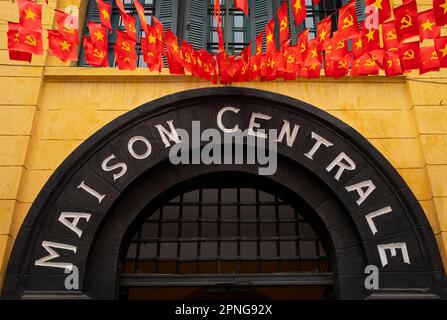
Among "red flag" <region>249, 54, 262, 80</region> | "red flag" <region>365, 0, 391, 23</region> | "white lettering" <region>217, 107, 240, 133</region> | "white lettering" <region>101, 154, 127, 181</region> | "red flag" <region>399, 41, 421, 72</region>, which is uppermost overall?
"red flag" <region>365, 0, 391, 23</region>

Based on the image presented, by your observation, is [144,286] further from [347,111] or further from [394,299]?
[347,111]

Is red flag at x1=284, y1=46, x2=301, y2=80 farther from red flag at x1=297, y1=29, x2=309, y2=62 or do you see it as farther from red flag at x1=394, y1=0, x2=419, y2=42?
red flag at x1=394, y1=0, x2=419, y2=42

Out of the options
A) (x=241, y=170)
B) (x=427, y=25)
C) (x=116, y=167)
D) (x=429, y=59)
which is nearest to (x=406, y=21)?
(x=427, y=25)

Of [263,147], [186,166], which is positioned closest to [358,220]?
[263,147]

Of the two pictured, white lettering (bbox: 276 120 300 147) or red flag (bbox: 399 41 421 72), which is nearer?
red flag (bbox: 399 41 421 72)

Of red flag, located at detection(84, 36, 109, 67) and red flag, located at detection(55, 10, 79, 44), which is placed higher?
red flag, located at detection(55, 10, 79, 44)

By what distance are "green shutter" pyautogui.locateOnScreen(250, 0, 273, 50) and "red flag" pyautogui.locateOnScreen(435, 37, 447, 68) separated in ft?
13.0

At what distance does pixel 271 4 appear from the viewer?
10.5 metres

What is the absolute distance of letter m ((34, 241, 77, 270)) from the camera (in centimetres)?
744

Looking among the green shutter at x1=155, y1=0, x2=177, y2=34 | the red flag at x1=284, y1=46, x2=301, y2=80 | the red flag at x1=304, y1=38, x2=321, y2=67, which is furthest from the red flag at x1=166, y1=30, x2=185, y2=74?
the green shutter at x1=155, y1=0, x2=177, y2=34

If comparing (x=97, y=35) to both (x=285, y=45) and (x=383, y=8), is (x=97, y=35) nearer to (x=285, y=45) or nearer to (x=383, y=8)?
(x=285, y=45)

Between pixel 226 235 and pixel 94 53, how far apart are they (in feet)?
14.6

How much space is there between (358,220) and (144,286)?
3752 millimetres
